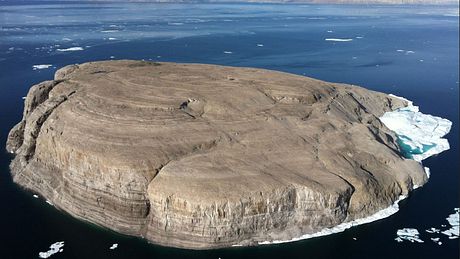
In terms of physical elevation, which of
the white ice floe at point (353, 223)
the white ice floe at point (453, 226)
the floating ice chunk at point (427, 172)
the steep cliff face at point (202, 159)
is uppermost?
the steep cliff face at point (202, 159)

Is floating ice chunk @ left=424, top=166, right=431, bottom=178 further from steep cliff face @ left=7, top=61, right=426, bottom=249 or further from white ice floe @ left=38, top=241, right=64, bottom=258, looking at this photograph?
white ice floe @ left=38, top=241, right=64, bottom=258

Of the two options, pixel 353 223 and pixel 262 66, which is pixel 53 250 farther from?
pixel 262 66

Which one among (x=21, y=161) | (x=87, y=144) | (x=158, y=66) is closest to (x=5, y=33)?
(x=158, y=66)

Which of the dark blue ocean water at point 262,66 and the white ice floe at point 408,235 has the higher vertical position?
the dark blue ocean water at point 262,66

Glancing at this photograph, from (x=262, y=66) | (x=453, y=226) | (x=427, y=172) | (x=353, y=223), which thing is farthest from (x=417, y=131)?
(x=262, y=66)

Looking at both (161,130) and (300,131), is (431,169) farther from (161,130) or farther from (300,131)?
(161,130)

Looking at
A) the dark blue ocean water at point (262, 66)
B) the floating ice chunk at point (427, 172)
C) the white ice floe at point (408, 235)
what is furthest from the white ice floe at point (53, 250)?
the floating ice chunk at point (427, 172)

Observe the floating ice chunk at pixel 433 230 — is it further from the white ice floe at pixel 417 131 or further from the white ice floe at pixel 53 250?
the white ice floe at pixel 53 250
